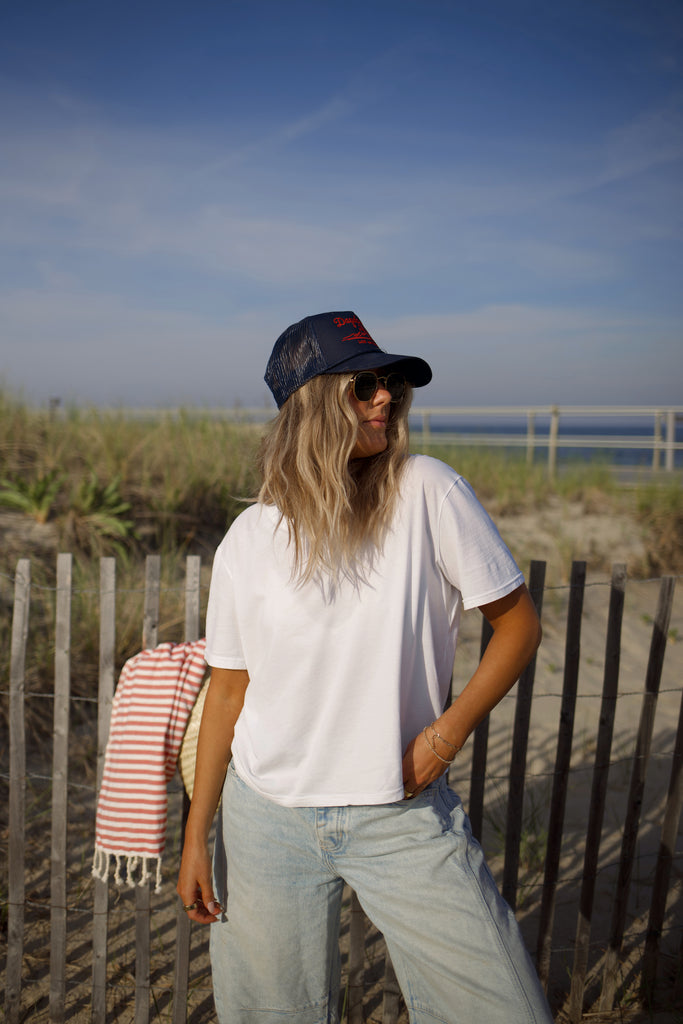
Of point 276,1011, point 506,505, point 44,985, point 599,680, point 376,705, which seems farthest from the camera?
point 506,505

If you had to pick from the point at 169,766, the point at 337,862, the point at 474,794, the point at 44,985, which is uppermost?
the point at 337,862

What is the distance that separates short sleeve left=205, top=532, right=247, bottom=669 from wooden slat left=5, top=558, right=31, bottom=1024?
109 centimetres

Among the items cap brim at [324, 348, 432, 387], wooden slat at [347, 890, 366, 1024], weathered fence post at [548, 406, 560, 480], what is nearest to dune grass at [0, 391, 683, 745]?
weathered fence post at [548, 406, 560, 480]

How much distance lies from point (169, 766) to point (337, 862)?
0.85 m

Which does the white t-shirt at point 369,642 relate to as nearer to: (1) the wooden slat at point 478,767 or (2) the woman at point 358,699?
(2) the woman at point 358,699

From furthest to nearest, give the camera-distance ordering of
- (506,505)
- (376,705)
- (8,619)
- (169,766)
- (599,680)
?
(506,505)
(599,680)
(8,619)
(169,766)
(376,705)

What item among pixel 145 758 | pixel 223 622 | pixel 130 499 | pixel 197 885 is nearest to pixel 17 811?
pixel 145 758

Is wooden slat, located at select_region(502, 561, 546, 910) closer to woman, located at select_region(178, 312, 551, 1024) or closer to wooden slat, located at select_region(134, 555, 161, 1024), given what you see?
woman, located at select_region(178, 312, 551, 1024)

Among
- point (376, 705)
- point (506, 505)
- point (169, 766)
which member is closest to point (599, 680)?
point (506, 505)

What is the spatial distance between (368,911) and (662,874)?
1451mm

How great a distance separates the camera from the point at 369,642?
1327 millimetres

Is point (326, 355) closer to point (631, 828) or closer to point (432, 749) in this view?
point (432, 749)

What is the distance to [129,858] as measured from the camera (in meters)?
2.11

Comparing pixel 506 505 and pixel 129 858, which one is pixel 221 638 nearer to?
pixel 129 858
